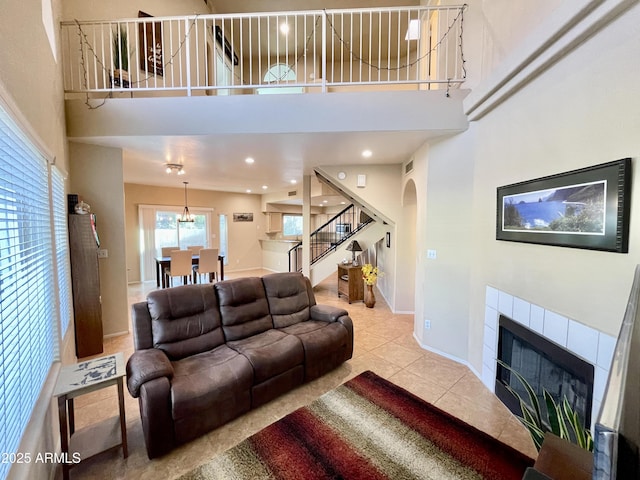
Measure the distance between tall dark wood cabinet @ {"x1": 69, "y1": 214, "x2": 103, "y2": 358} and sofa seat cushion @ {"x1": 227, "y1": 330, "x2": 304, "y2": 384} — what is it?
6.13 ft

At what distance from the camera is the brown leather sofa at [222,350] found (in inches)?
69.3

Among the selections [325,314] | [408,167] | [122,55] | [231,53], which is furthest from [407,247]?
[231,53]

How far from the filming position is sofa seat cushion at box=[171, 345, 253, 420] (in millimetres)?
1774

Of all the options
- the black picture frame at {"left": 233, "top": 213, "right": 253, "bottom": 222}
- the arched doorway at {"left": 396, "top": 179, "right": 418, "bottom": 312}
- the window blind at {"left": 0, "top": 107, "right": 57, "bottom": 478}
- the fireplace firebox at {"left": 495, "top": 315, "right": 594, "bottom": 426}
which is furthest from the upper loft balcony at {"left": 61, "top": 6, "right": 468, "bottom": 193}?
the black picture frame at {"left": 233, "top": 213, "right": 253, "bottom": 222}

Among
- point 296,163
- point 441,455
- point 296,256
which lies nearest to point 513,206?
point 441,455

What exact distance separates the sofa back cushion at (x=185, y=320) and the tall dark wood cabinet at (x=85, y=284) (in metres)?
1.33

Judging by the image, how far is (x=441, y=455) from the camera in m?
1.76

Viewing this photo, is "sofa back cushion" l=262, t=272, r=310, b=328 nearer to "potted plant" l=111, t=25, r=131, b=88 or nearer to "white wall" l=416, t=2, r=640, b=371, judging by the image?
"white wall" l=416, t=2, r=640, b=371

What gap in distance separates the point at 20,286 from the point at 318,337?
2.11 metres

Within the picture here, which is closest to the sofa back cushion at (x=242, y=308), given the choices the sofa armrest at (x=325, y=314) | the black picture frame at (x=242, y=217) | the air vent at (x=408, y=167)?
the sofa armrest at (x=325, y=314)

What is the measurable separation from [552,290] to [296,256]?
6.38 m

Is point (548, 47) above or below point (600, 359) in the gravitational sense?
above

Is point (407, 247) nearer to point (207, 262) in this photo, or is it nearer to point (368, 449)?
point (368, 449)

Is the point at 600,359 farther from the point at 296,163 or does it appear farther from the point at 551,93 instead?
the point at 296,163
